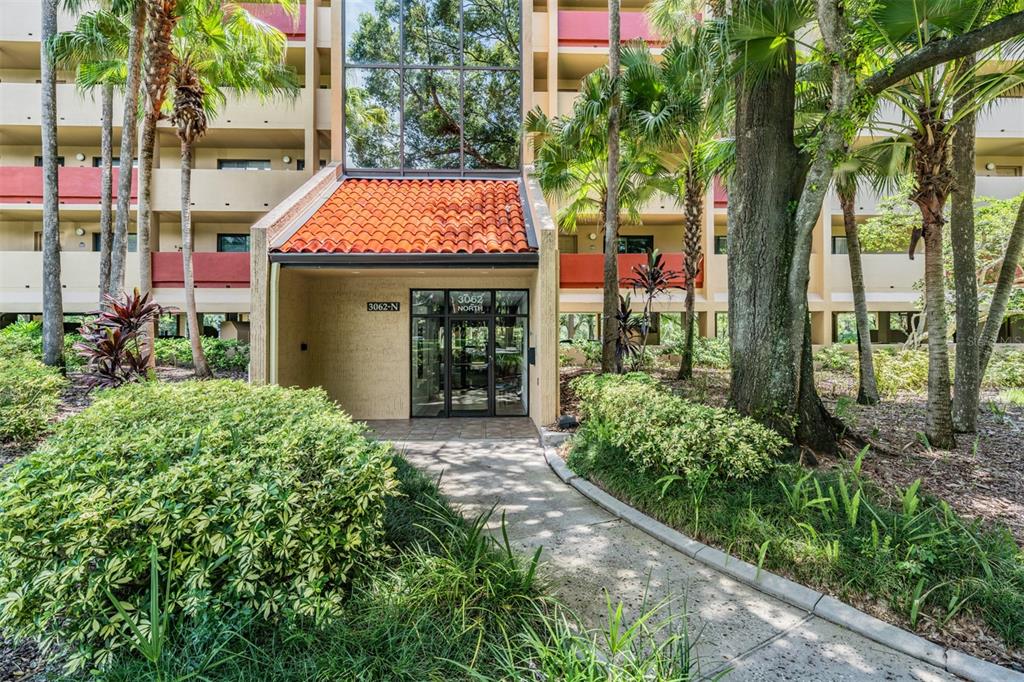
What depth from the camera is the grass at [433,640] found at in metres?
2.58

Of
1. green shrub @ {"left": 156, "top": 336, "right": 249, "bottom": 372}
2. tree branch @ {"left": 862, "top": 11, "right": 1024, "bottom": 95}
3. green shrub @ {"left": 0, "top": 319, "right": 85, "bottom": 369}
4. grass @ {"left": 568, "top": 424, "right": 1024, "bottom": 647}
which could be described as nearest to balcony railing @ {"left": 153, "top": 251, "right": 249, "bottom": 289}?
green shrub @ {"left": 156, "top": 336, "right": 249, "bottom": 372}

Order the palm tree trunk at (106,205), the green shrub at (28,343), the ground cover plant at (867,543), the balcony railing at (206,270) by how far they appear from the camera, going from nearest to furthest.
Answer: the ground cover plant at (867,543)
the palm tree trunk at (106,205)
the green shrub at (28,343)
the balcony railing at (206,270)

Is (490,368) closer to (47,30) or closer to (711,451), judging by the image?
(711,451)

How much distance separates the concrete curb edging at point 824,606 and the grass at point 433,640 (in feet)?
3.08

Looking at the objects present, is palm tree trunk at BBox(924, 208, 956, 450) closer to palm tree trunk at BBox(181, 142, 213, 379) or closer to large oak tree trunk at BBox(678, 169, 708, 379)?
large oak tree trunk at BBox(678, 169, 708, 379)

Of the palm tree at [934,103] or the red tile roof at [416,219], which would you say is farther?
the red tile roof at [416,219]

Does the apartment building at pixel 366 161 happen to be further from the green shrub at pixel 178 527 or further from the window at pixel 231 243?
the green shrub at pixel 178 527

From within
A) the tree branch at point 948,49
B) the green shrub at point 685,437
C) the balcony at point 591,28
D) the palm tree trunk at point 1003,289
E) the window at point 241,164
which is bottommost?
the green shrub at point 685,437

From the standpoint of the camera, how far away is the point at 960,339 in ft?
24.1

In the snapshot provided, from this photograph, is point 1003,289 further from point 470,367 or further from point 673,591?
point 470,367

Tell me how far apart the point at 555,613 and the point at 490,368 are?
7.97 m

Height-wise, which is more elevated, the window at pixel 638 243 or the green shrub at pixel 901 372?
the window at pixel 638 243

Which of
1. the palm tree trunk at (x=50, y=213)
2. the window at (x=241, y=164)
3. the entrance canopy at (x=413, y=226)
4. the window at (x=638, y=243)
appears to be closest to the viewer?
the entrance canopy at (x=413, y=226)

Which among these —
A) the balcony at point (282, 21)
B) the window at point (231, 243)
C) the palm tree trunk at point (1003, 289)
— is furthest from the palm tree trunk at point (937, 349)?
the window at point (231, 243)
